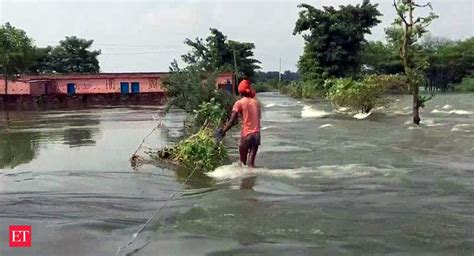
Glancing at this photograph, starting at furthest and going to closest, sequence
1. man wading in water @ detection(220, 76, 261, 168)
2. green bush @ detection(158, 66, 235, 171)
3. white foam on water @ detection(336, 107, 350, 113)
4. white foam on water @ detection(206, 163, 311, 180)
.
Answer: white foam on water @ detection(336, 107, 350, 113), green bush @ detection(158, 66, 235, 171), man wading in water @ detection(220, 76, 261, 168), white foam on water @ detection(206, 163, 311, 180)

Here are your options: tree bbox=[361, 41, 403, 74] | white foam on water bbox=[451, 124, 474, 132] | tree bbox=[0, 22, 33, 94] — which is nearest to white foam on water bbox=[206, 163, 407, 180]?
white foam on water bbox=[451, 124, 474, 132]

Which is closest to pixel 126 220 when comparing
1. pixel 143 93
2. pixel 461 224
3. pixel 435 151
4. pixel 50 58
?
pixel 461 224

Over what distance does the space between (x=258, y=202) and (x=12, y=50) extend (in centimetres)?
4496

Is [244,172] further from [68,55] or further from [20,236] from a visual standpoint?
[68,55]

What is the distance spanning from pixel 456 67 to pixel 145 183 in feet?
226

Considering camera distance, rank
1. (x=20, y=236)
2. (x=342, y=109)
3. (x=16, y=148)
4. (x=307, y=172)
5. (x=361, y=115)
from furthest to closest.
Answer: (x=342, y=109), (x=361, y=115), (x=16, y=148), (x=307, y=172), (x=20, y=236)

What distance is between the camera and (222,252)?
5750 millimetres

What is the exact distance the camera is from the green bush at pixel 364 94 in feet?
89.3

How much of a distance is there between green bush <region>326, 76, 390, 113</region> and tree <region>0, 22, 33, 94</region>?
2925cm

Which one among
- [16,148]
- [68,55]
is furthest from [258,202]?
[68,55]

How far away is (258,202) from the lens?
8.14m

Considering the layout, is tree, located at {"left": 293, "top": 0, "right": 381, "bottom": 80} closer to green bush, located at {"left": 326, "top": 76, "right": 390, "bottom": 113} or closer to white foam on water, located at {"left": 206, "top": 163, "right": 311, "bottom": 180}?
green bush, located at {"left": 326, "top": 76, "right": 390, "bottom": 113}

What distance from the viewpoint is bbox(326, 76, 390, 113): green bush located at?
89.3ft

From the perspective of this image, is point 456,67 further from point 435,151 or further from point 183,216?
point 183,216
